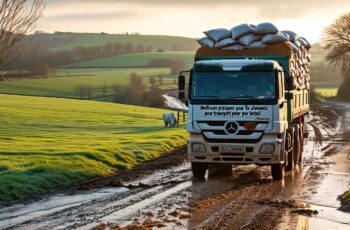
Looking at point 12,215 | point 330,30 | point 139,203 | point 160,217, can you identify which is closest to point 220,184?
point 139,203

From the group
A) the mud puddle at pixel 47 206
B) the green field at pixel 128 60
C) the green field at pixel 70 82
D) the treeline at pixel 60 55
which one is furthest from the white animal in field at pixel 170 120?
A: the green field at pixel 128 60

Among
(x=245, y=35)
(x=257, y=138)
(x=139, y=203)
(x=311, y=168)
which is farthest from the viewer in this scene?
(x=311, y=168)

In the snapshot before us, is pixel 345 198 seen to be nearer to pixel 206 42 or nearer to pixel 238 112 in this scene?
pixel 238 112

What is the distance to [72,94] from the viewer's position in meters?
84.5

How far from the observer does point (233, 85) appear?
15.2 m

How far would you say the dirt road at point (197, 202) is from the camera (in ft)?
33.9

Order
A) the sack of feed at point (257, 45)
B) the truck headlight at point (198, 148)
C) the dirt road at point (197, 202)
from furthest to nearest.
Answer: the sack of feed at point (257, 45) → the truck headlight at point (198, 148) → the dirt road at point (197, 202)

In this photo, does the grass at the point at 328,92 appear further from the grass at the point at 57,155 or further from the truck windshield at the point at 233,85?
the truck windshield at the point at 233,85

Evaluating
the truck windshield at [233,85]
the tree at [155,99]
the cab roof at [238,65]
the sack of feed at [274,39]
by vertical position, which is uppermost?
the sack of feed at [274,39]

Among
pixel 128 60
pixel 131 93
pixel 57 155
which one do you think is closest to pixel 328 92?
pixel 131 93

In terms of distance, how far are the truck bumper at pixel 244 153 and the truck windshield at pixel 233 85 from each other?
105cm

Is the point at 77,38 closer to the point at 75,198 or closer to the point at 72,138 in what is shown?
the point at 72,138

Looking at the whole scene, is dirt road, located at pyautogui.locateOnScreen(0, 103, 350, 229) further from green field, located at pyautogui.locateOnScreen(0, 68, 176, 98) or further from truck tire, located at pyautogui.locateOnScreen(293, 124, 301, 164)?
green field, located at pyautogui.locateOnScreen(0, 68, 176, 98)

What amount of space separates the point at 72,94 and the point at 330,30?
120 ft
